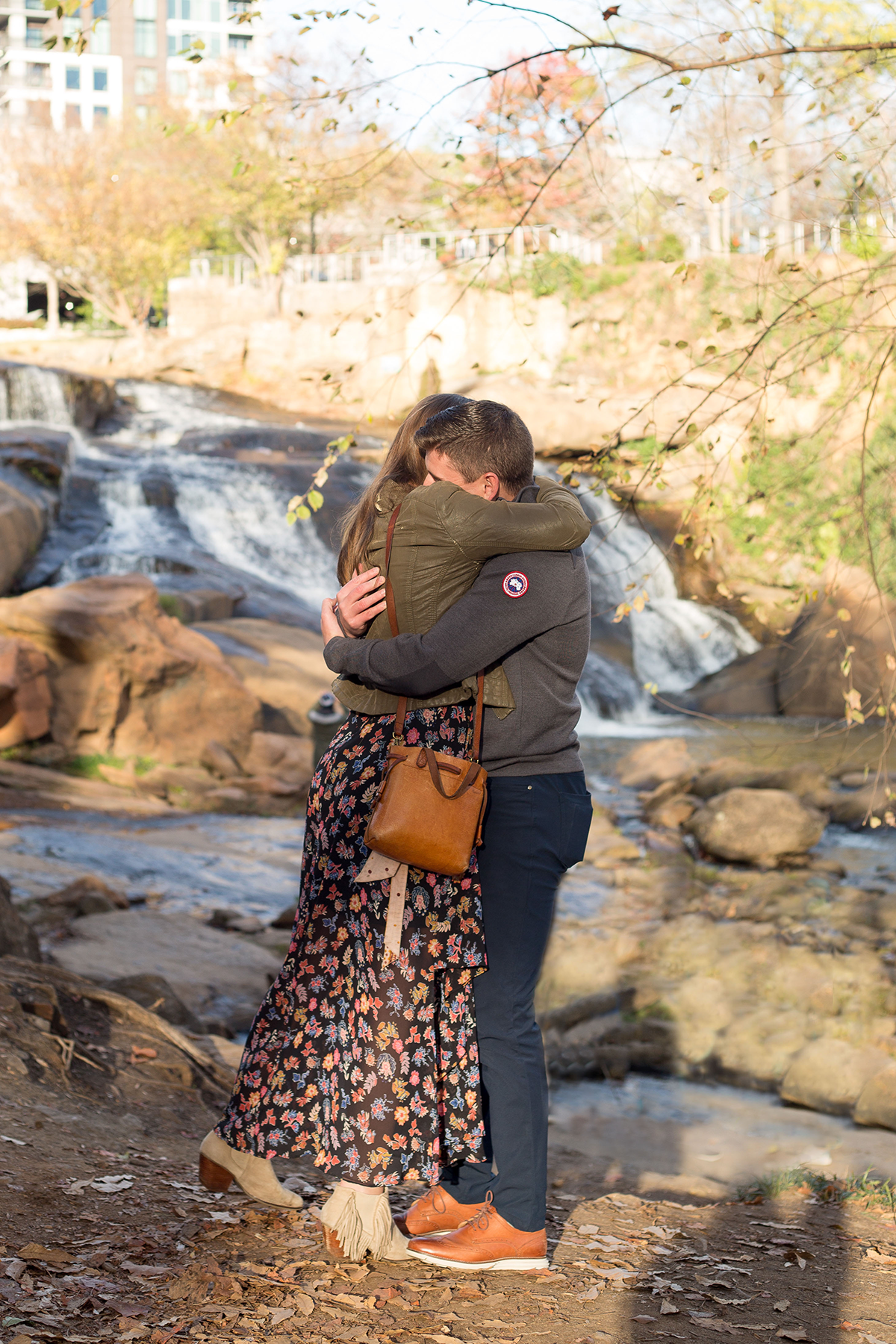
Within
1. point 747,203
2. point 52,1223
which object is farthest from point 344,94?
point 52,1223

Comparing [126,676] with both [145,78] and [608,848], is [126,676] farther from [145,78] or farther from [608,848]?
[145,78]

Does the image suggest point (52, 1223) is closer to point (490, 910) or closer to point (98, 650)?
point (490, 910)

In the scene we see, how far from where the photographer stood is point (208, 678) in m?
11.0

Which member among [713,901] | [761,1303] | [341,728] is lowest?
[713,901]

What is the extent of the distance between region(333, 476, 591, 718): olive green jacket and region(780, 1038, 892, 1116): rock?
4.01 meters

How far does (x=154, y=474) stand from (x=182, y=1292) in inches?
654

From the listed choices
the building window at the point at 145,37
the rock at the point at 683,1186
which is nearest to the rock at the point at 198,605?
the rock at the point at 683,1186

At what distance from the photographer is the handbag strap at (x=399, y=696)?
2.44 meters

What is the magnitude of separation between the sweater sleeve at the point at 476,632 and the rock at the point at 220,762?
8344 mm

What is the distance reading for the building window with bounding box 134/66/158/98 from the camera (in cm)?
5603

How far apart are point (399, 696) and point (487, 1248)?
118 cm

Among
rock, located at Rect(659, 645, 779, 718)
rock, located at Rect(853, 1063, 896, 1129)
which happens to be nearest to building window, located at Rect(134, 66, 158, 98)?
rock, located at Rect(659, 645, 779, 718)

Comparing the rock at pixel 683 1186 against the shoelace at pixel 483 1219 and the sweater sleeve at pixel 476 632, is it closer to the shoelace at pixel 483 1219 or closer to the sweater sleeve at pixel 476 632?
the shoelace at pixel 483 1219

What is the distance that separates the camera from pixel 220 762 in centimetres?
1062
